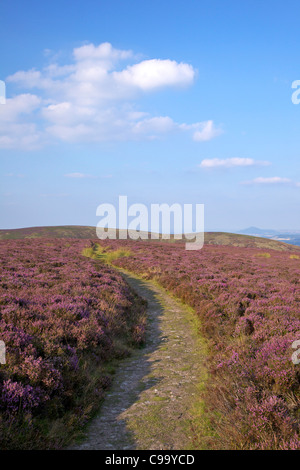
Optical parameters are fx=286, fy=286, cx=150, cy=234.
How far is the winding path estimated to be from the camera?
5164 mm

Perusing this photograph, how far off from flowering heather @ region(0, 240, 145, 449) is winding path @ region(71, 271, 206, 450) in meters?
0.43

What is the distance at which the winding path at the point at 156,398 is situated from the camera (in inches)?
203

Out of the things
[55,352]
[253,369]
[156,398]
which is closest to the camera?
[253,369]

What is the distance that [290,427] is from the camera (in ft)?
15.1

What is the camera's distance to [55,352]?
6.83 m

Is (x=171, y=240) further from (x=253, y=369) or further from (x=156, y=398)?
(x=253, y=369)

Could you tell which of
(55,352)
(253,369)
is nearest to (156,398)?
(253,369)

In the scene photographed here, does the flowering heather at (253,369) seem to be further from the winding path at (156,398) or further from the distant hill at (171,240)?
the distant hill at (171,240)

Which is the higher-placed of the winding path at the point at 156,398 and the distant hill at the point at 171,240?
the distant hill at the point at 171,240

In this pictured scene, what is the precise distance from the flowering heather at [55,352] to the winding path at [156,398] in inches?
16.9

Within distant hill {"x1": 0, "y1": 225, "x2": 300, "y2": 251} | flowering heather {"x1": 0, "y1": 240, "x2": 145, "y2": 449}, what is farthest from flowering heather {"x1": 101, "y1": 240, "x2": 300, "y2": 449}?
distant hill {"x1": 0, "y1": 225, "x2": 300, "y2": 251}

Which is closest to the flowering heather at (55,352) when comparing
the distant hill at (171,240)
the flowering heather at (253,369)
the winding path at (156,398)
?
the winding path at (156,398)

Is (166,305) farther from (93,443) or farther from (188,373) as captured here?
(93,443)

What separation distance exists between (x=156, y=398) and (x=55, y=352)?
262cm
